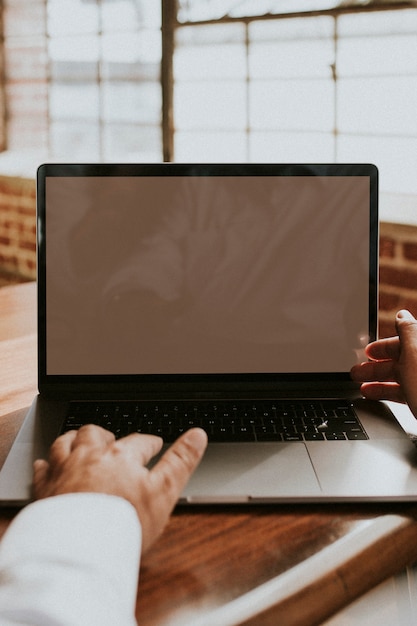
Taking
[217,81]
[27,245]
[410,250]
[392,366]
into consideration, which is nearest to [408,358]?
[392,366]

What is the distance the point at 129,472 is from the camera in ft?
2.03

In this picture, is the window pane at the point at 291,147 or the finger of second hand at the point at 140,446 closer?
the finger of second hand at the point at 140,446

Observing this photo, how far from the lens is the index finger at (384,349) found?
0.95 meters

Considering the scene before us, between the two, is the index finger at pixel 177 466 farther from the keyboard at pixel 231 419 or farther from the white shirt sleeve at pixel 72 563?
the keyboard at pixel 231 419

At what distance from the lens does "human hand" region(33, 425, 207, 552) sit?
0.60 meters

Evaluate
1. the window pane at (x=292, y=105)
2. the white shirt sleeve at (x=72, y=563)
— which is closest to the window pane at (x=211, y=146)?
the window pane at (x=292, y=105)

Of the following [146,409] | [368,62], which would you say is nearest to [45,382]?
[146,409]

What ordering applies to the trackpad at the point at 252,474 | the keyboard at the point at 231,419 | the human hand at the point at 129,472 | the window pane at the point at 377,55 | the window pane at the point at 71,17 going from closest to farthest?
the human hand at the point at 129,472, the trackpad at the point at 252,474, the keyboard at the point at 231,419, the window pane at the point at 377,55, the window pane at the point at 71,17

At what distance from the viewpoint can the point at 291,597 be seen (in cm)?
58

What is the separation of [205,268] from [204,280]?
0.02 m

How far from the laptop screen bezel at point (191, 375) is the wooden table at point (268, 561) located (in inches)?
11.3

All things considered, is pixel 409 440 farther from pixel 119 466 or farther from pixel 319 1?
pixel 319 1

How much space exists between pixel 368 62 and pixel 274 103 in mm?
417

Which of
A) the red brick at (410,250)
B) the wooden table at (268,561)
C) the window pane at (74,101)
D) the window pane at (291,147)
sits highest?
the window pane at (74,101)
